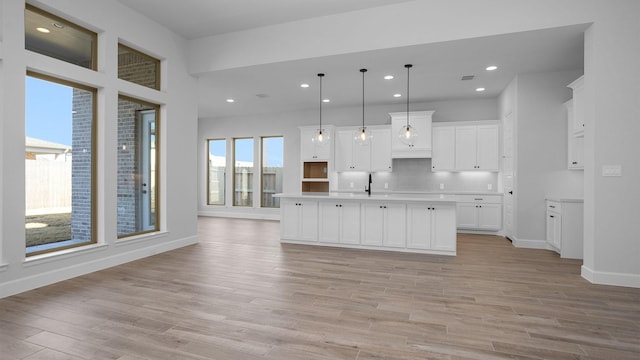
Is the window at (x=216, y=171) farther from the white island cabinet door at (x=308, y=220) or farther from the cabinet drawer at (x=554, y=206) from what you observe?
the cabinet drawer at (x=554, y=206)

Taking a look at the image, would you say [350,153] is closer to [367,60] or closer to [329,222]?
[329,222]

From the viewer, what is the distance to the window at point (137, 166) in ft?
14.6

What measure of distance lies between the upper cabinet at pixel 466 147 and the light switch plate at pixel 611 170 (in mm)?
3467

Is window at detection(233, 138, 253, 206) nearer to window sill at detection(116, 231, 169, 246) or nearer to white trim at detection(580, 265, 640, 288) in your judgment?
window sill at detection(116, 231, 169, 246)

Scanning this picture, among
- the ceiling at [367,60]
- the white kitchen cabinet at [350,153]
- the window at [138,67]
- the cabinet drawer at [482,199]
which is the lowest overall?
the cabinet drawer at [482,199]

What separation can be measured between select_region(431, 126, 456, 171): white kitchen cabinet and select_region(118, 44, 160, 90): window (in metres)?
5.70

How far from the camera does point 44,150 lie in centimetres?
361

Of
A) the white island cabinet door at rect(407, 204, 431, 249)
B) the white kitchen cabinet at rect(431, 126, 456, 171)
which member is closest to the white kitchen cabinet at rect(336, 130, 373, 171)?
the white kitchen cabinet at rect(431, 126, 456, 171)

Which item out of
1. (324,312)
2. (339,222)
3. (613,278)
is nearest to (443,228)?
(339,222)

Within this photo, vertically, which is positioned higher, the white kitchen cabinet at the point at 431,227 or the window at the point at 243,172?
the window at the point at 243,172

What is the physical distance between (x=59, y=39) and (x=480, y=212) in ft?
24.7

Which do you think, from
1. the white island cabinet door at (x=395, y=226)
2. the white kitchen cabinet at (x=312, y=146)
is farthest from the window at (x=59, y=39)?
the white kitchen cabinet at (x=312, y=146)

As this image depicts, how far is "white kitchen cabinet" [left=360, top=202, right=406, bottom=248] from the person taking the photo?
504 cm

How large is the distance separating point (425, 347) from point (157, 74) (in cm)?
508
